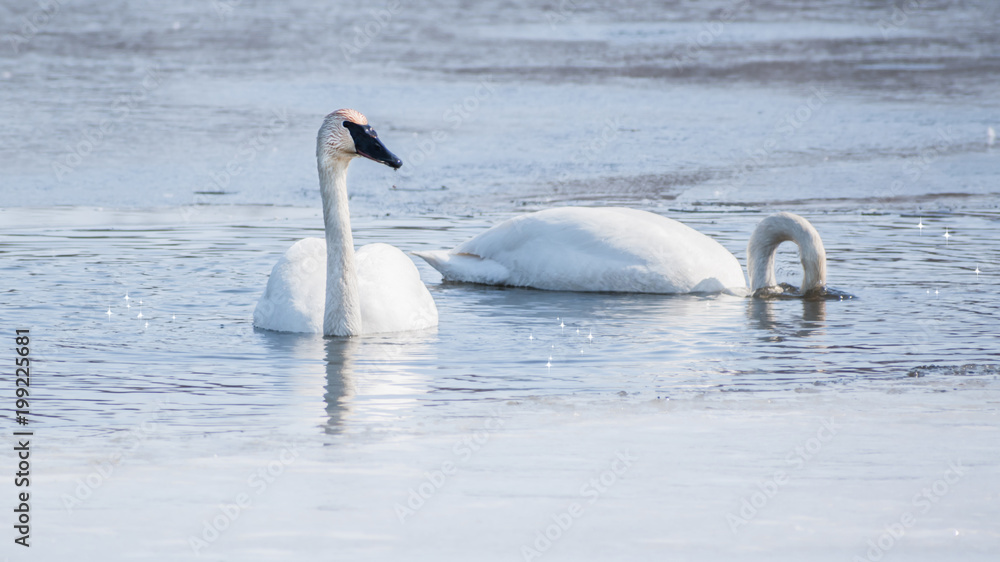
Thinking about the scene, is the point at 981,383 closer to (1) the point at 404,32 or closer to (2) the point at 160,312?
(2) the point at 160,312

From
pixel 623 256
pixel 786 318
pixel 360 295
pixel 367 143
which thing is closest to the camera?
pixel 367 143

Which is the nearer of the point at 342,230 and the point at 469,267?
the point at 342,230

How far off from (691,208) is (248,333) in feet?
18.4

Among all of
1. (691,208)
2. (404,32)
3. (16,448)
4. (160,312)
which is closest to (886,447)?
(16,448)

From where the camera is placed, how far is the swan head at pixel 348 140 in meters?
7.45

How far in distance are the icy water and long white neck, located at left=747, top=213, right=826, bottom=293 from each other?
0.23 meters

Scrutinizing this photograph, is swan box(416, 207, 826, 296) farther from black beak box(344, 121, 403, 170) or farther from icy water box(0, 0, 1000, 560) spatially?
black beak box(344, 121, 403, 170)

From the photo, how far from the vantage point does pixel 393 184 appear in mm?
13633

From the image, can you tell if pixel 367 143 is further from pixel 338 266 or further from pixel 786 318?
pixel 786 318

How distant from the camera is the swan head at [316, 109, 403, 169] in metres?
7.45

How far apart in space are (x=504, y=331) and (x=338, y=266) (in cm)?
100

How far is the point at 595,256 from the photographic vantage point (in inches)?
370

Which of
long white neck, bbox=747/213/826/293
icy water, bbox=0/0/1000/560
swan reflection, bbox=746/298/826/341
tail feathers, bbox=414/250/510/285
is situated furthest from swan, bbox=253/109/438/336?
long white neck, bbox=747/213/826/293

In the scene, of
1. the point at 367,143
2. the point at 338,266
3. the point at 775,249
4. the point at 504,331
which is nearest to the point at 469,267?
the point at 504,331
